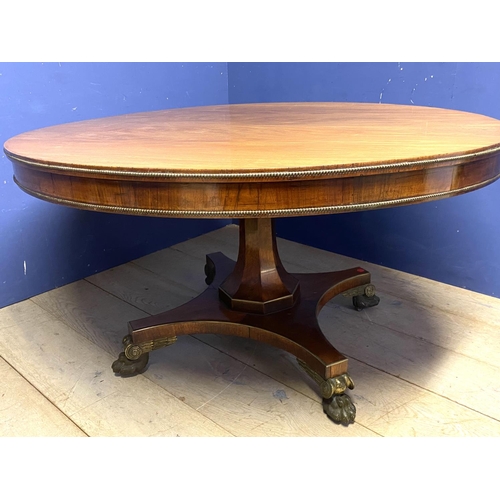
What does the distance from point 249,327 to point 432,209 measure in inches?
35.1

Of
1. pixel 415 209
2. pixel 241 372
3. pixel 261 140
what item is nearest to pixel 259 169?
pixel 261 140

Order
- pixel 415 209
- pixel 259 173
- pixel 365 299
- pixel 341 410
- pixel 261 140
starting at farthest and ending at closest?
pixel 415 209
pixel 365 299
pixel 341 410
pixel 261 140
pixel 259 173

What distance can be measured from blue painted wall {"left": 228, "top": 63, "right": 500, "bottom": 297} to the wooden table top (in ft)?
2.12

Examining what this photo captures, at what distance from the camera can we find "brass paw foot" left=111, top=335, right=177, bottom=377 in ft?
4.62

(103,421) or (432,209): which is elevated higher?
(432,209)

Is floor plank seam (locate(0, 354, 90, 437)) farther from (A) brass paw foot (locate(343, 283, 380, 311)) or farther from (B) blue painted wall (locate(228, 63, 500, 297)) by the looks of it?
(B) blue painted wall (locate(228, 63, 500, 297))

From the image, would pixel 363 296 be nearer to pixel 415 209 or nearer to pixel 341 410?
pixel 415 209

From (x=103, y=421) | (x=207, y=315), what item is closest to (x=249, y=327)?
(x=207, y=315)

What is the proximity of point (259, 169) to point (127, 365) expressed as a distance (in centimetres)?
81

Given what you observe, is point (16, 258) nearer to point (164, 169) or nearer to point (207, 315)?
point (207, 315)

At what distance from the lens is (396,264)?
2061 mm

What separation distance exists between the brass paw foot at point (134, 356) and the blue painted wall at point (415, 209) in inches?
39.3

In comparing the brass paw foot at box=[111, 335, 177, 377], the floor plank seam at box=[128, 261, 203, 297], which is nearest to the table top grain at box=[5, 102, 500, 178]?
the brass paw foot at box=[111, 335, 177, 377]

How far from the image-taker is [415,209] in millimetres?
1940
